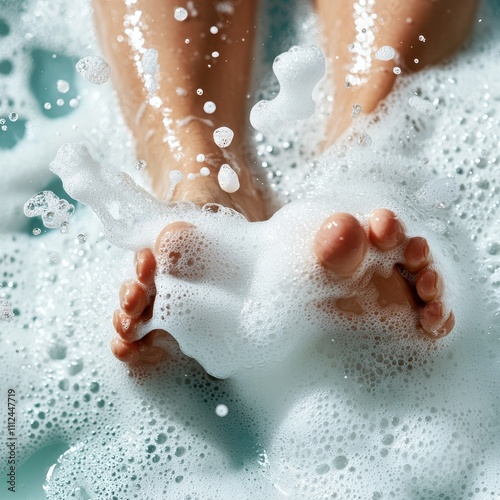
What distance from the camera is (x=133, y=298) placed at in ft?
3.12

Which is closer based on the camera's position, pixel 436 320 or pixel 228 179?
pixel 436 320

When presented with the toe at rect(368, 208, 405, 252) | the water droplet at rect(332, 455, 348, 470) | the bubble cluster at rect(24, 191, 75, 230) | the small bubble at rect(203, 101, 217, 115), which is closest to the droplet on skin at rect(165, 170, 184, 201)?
the small bubble at rect(203, 101, 217, 115)

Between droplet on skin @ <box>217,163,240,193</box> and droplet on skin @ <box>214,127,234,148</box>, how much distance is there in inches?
1.7

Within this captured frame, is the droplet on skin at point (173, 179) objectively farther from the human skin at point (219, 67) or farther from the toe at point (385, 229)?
the toe at point (385, 229)

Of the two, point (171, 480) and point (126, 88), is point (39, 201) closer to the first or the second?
point (126, 88)

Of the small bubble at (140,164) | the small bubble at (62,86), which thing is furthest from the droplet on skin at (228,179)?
the small bubble at (62,86)

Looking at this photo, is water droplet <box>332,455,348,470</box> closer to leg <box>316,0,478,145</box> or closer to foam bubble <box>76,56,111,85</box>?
leg <box>316,0,478,145</box>

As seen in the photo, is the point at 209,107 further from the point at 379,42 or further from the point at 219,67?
the point at 379,42

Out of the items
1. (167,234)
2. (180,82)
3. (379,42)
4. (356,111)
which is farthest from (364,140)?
(167,234)

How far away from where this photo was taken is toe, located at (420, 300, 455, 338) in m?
0.96

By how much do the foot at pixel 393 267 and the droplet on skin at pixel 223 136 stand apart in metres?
0.35

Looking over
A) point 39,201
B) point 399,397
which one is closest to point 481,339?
point 399,397

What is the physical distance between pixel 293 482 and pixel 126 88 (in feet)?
2.20

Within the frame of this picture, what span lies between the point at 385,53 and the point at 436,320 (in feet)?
1.60
